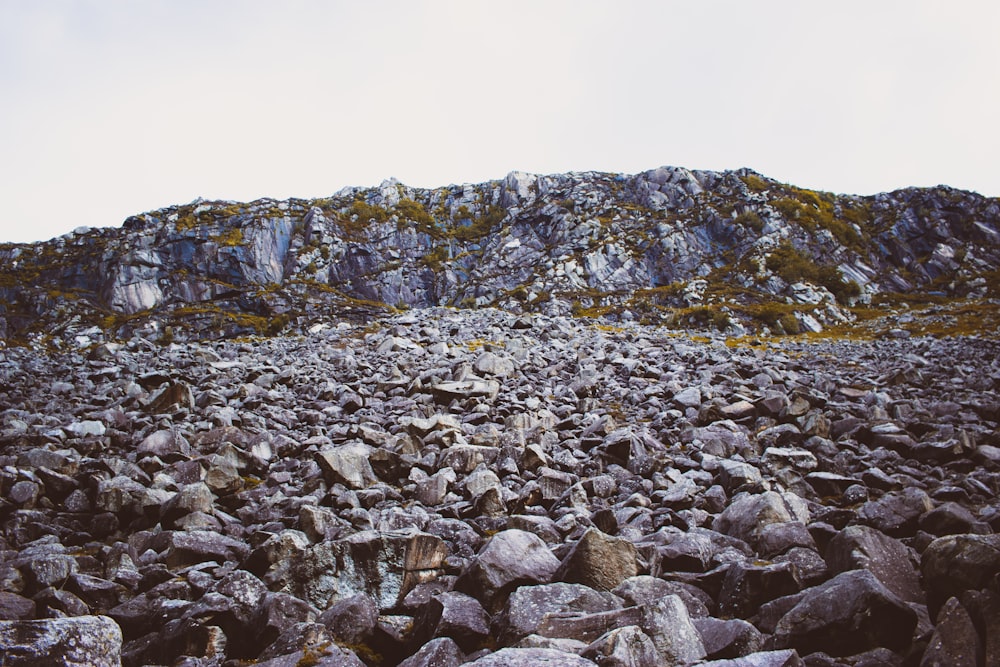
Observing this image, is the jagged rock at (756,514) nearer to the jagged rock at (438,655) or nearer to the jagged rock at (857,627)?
the jagged rock at (857,627)

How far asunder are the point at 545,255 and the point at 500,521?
7524cm

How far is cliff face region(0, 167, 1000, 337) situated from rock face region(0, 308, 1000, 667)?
38.9 m

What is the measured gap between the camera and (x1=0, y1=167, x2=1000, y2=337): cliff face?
64500mm

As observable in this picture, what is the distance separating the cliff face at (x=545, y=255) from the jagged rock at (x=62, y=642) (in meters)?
49.4

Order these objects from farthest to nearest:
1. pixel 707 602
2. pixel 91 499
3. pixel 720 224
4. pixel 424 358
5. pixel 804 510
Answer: pixel 720 224 → pixel 424 358 → pixel 91 499 → pixel 804 510 → pixel 707 602

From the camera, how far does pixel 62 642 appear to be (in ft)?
12.7

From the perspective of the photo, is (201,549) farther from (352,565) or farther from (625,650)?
(625,650)

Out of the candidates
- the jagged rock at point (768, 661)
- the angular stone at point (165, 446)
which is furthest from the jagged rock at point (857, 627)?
the angular stone at point (165, 446)

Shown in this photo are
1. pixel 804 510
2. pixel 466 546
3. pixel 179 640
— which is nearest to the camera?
pixel 179 640

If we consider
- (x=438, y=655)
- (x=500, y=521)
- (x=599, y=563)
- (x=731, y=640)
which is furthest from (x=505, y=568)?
(x=731, y=640)

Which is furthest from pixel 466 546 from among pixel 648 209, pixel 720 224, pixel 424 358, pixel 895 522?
pixel 648 209

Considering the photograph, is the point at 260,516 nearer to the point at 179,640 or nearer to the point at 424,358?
the point at 179,640

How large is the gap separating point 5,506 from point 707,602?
9821 millimetres

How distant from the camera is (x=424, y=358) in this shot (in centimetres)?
2078
